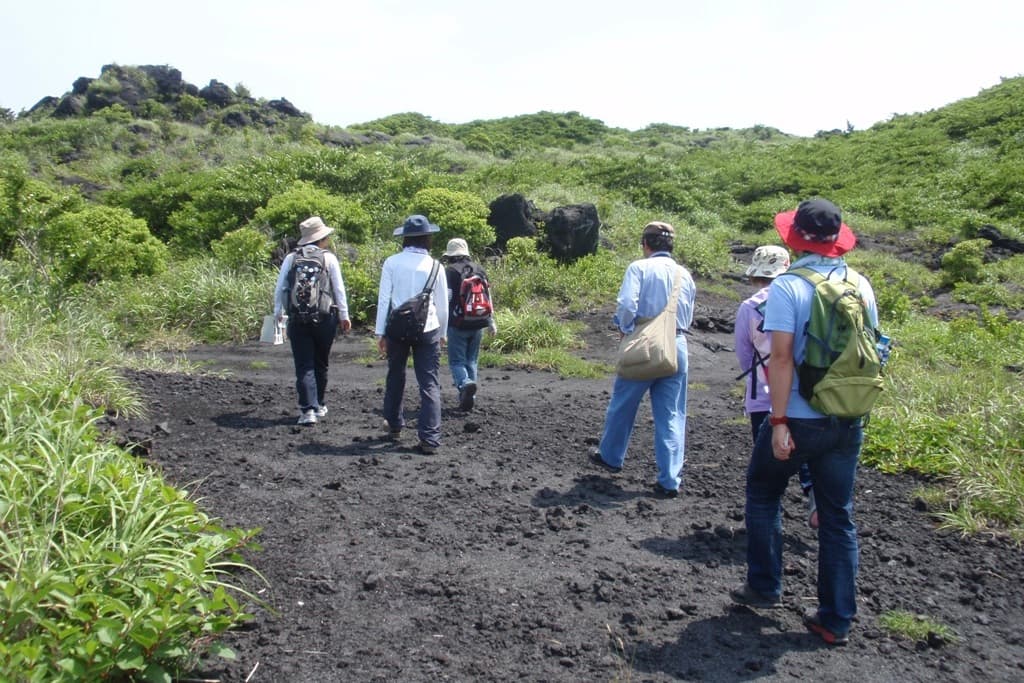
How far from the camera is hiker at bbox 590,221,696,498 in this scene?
5.52 m

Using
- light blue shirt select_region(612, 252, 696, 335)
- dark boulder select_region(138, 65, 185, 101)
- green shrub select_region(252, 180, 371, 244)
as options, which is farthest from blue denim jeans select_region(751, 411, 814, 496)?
dark boulder select_region(138, 65, 185, 101)

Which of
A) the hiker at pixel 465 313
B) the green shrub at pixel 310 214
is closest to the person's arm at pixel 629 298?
the hiker at pixel 465 313

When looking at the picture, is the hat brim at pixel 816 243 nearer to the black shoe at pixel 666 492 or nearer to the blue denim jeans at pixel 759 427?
the blue denim jeans at pixel 759 427

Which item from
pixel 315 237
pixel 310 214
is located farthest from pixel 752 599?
pixel 310 214

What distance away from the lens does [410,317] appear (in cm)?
631

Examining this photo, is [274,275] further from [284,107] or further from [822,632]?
[284,107]

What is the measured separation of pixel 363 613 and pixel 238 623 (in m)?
0.53

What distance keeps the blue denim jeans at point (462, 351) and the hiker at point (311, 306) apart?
3.84 ft

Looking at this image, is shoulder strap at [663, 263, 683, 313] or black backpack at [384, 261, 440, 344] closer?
shoulder strap at [663, 263, 683, 313]

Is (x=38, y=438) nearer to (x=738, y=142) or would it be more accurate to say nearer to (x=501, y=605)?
Result: (x=501, y=605)

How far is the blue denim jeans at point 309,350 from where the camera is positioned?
7047 millimetres

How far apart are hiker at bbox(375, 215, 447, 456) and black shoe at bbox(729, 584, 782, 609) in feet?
9.80

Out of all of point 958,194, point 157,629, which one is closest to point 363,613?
point 157,629

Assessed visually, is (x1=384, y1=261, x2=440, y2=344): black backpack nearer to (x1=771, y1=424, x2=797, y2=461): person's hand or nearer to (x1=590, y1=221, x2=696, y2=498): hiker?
(x1=590, y1=221, x2=696, y2=498): hiker
